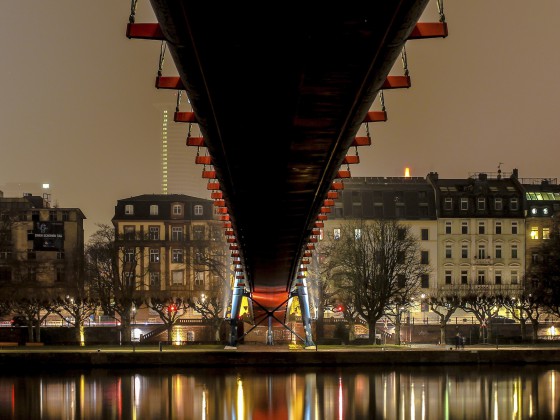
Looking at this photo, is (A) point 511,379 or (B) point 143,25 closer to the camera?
(B) point 143,25

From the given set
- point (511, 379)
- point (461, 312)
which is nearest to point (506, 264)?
point (461, 312)

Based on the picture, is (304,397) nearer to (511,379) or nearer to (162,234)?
(511,379)

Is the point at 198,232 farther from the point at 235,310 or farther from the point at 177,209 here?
the point at 235,310

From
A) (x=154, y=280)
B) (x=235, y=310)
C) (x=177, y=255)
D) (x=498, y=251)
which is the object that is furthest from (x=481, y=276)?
(x=235, y=310)

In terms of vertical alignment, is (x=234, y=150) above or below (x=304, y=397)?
above

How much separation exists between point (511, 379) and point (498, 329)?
42.5 metres

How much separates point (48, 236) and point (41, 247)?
6.56ft

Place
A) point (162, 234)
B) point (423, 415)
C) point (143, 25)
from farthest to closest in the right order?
point (162, 234), point (423, 415), point (143, 25)

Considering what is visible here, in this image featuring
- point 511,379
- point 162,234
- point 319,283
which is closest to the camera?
point 511,379

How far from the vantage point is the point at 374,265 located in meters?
104

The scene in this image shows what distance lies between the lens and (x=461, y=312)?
404ft

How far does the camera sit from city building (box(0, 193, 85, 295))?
14200 cm

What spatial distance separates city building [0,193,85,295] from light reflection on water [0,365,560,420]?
72.6 meters

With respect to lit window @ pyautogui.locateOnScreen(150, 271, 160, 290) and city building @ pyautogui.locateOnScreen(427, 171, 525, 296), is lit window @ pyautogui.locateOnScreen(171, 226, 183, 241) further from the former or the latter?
city building @ pyautogui.locateOnScreen(427, 171, 525, 296)
